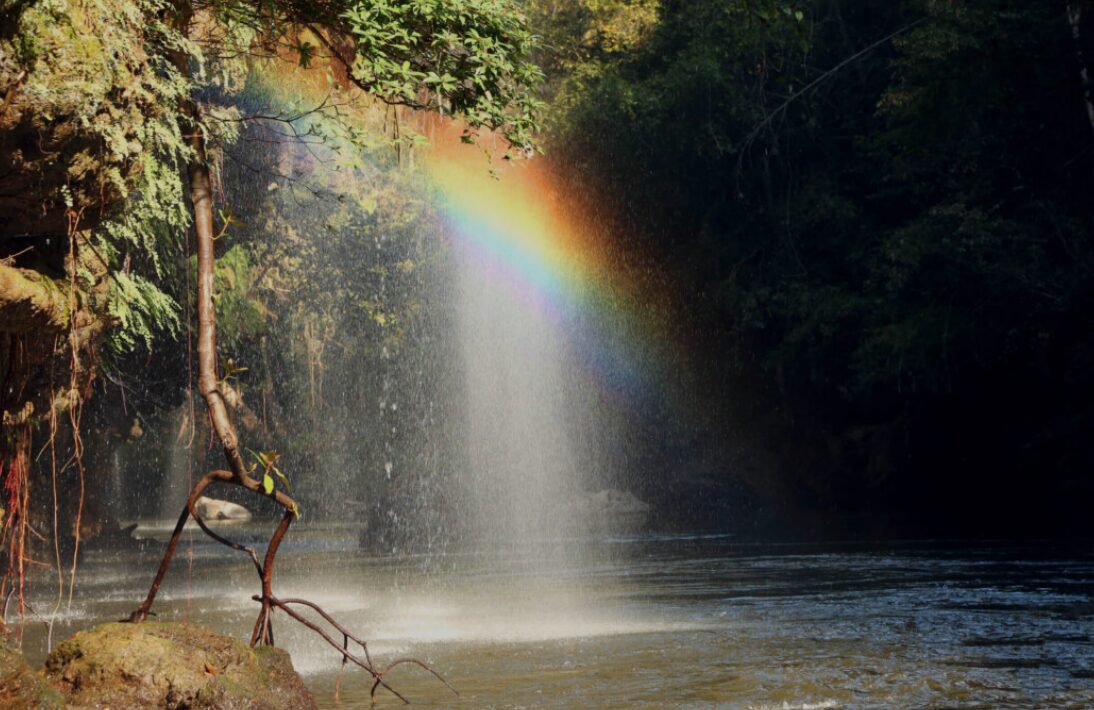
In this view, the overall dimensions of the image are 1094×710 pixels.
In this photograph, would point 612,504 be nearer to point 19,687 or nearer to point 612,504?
point 612,504

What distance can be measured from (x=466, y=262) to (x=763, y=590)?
70.4 ft

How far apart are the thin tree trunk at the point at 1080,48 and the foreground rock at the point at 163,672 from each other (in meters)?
22.0

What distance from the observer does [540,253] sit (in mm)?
38594

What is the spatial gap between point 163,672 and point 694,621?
718 centimetres

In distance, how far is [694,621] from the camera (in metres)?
13.0

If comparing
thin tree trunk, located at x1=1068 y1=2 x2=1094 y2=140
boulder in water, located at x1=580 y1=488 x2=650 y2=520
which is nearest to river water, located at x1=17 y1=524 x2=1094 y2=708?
boulder in water, located at x1=580 y1=488 x2=650 y2=520

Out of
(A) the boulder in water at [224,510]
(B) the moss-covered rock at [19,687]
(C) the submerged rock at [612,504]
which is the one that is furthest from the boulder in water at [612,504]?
(B) the moss-covered rock at [19,687]

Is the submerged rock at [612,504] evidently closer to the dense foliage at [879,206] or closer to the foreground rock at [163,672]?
the dense foliage at [879,206]

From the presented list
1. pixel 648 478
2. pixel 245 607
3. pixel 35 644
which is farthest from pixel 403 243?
pixel 35 644

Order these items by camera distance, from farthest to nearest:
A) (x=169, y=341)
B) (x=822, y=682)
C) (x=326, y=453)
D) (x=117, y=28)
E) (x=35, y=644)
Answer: (x=326, y=453)
(x=169, y=341)
(x=35, y=644)
(x=822, y=682)
(x=117, y=28)

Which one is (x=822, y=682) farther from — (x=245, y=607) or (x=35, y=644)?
(x=245, y=607)

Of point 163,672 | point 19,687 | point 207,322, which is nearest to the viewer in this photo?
point 19,687

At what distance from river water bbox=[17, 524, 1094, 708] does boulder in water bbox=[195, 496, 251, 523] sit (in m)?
20.2

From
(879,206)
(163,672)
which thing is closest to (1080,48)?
(879,206)
